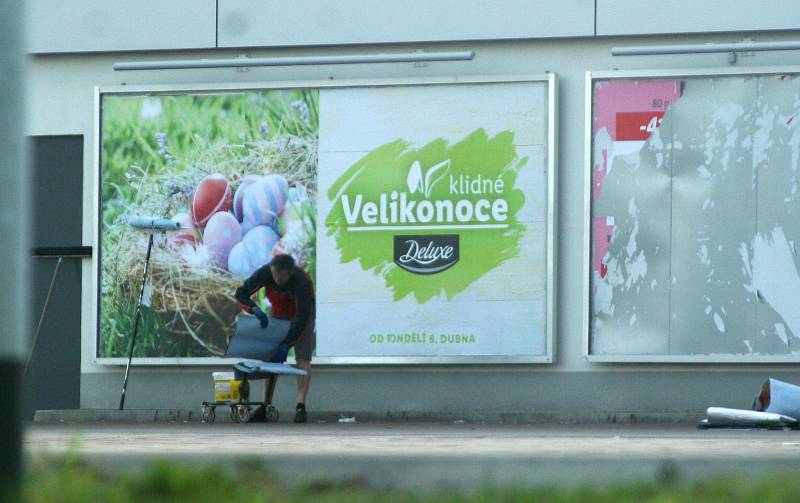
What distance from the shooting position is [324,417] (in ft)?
59.7

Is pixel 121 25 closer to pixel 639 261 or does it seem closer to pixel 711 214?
pixel 639 261

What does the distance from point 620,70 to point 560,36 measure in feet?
2.61

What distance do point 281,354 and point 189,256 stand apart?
6.84ft

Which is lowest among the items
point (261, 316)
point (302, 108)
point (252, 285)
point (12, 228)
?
point (261, 316)

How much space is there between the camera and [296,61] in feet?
61.5

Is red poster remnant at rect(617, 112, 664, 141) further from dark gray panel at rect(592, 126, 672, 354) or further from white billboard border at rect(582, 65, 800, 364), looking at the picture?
white billboard border at rect(582, 65, 800, 364)

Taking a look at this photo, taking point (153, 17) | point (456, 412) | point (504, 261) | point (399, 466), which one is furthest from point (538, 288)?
point (399, 466)

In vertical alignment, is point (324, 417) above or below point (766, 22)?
below

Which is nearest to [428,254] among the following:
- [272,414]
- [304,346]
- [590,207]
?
[304,346]

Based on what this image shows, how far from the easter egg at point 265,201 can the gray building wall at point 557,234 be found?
1.18 meters

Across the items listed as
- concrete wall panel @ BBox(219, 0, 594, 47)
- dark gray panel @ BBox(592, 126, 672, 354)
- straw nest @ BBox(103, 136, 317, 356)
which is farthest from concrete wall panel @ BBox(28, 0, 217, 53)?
dark gray panel @ BBox(592, 126, 672, 354)

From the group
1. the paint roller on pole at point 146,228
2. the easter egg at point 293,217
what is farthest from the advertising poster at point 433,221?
the paint roller on pole at point 146,228

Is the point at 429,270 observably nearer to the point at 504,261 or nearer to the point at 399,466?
the point at 504,261

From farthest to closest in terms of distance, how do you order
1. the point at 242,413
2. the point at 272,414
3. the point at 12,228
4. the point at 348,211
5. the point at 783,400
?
the point at 348,211 < the point at 272,414 < the point at 242,413 < the point at 783,400 < the point at 12,228
